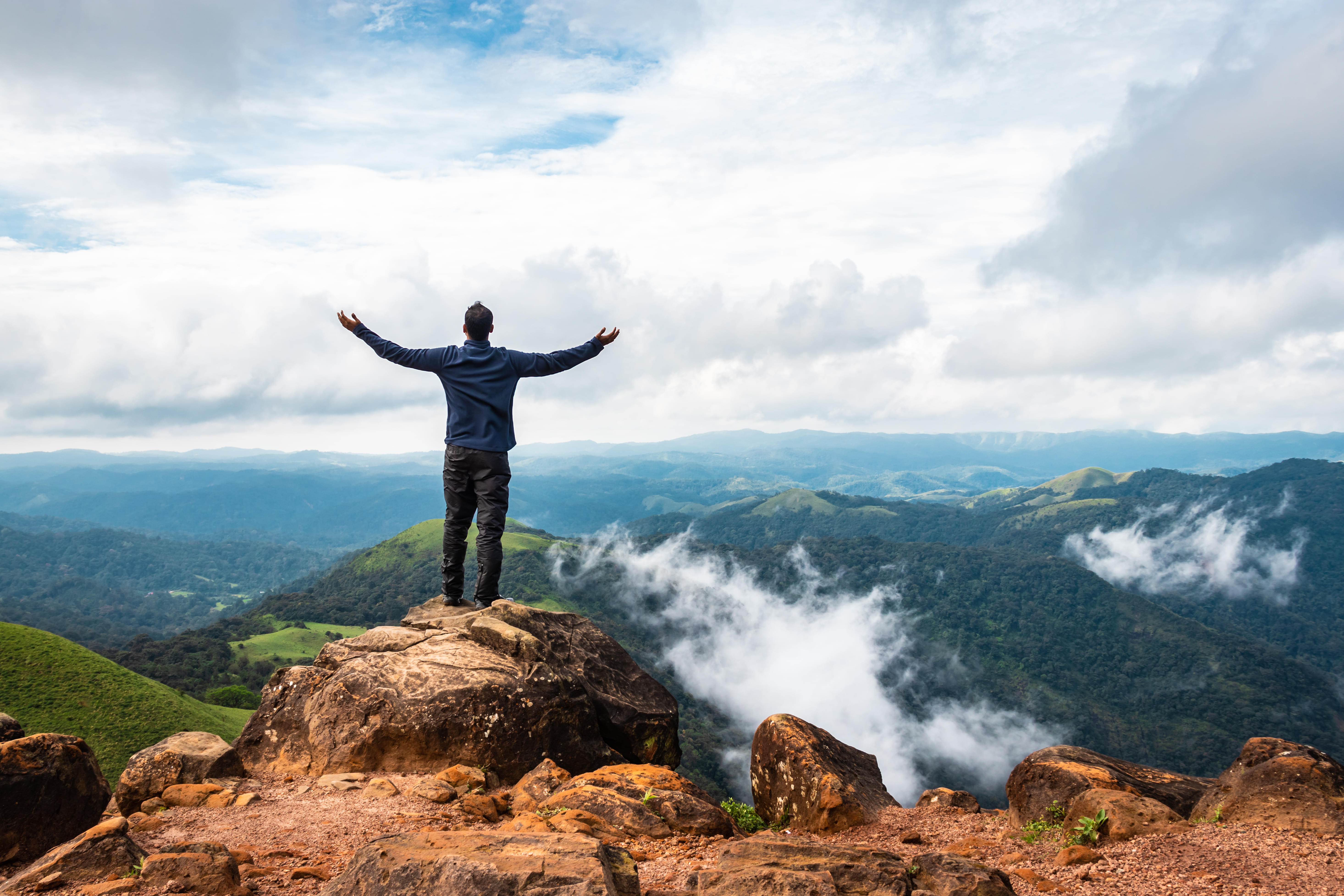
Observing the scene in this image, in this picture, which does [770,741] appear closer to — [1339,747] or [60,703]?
[60,703]

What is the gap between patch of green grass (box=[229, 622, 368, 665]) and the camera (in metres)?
136

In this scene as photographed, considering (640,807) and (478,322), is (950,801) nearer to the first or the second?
(640,807)

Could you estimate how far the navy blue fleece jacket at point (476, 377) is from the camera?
11.9 metres

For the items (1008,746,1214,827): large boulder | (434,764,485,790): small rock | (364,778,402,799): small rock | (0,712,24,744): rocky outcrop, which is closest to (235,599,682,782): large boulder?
(434,764,485,790): small rock

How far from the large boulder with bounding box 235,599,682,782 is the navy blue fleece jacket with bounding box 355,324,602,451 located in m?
3.70

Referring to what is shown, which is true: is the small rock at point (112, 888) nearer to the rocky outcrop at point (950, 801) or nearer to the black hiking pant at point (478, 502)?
the black hiking pant at point (478, 502)

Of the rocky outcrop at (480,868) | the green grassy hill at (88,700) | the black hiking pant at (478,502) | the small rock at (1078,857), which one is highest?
the black hiking pant at (478,502)

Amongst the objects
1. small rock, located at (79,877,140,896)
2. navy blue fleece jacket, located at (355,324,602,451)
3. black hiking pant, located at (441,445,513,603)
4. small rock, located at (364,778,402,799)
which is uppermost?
navy blue fleece jacket, located at (355,324,602,451)

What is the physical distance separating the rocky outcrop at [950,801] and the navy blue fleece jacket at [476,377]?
346 inches

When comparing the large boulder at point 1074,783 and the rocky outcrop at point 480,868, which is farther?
the large boulder at point 1074,783

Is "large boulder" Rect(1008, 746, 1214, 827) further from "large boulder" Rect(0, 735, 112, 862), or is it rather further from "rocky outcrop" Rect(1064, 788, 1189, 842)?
"large boulder" Rect(0, 735, 112, 862)

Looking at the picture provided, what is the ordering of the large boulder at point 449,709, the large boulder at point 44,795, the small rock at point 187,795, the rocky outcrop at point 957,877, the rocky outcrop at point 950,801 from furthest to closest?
the rocky outcrop at point 950,801
the large boulder at point 449,709
the small rock at point 187,795
the large boulder at point 44,795
the rocky outcrop at point 957,877

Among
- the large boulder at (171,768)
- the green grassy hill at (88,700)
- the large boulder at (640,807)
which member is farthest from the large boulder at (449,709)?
the green grassy hill at (88,700)

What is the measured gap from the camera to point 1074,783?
9.30m
